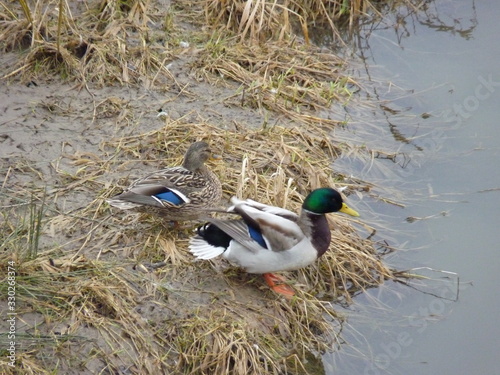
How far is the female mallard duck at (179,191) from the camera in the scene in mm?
5875

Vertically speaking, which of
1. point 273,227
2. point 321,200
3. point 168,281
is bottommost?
point 168,281

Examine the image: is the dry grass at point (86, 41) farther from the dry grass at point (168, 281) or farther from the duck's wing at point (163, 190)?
the duck's wing at point (163, 190)

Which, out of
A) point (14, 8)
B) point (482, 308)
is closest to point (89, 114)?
point (14, 8)

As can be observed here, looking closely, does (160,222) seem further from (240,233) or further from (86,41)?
(86,41)

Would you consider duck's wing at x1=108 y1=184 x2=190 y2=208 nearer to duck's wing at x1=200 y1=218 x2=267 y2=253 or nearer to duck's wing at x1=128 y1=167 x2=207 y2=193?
duck's wing at x1=128 y1=167 x2=207 y2=193

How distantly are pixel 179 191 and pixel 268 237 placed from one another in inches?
29.3

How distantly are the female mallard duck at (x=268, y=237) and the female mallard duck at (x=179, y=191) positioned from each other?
239 millimetres

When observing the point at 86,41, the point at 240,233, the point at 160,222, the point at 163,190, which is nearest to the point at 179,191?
the point at 163,190

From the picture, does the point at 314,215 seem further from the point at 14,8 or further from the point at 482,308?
the point at 14,8

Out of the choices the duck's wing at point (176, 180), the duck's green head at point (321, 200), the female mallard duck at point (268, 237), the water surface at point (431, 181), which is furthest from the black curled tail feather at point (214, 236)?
the water surface at point (431, 181)

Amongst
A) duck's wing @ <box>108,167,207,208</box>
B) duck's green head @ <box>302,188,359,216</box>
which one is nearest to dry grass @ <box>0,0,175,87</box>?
duck's wing @ <box>108,167,207,208</box>

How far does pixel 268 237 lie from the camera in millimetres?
5715

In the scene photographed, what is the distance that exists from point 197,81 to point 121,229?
86.9 inches

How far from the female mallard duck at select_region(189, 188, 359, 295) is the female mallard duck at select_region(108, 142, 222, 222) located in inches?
9.4
